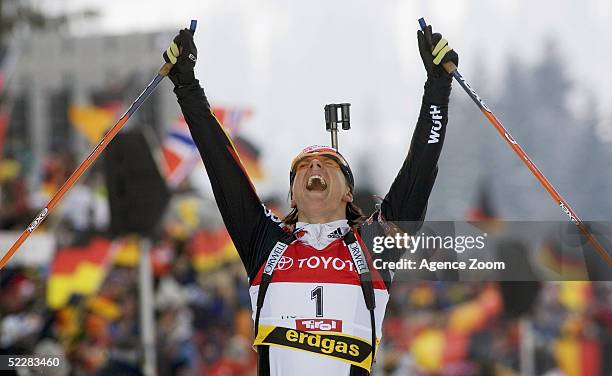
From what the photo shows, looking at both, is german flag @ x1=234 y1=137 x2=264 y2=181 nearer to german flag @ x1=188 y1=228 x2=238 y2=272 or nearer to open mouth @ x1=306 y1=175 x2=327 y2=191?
german flag @ x1=188 y1=228 x2=238 y2=272

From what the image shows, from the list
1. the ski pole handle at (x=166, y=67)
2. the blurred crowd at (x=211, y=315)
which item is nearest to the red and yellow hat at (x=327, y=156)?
the ski pole handle at (x=166, y=67)

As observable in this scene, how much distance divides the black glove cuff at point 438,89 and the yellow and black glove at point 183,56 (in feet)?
3.12

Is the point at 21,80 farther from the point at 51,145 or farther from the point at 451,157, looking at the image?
the point at 451,157

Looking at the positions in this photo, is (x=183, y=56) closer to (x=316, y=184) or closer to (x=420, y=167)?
(x=316, y=184)

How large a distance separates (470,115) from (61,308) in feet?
150

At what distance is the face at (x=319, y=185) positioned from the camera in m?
4.98

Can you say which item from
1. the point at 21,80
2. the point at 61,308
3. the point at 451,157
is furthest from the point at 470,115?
the point at 61,308

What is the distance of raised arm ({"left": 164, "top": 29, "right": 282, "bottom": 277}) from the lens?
507 centimetres

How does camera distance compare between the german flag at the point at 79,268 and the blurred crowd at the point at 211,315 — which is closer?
the blurred crowd at the point at 211,315

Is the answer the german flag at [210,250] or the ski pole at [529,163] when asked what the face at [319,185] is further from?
the german flag at [210,250]

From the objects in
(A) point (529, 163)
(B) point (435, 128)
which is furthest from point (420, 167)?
(A) point (529, 163)

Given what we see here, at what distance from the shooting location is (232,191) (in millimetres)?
5078

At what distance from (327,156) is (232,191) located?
1.34 feet

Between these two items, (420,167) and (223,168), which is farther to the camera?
(223,168)
